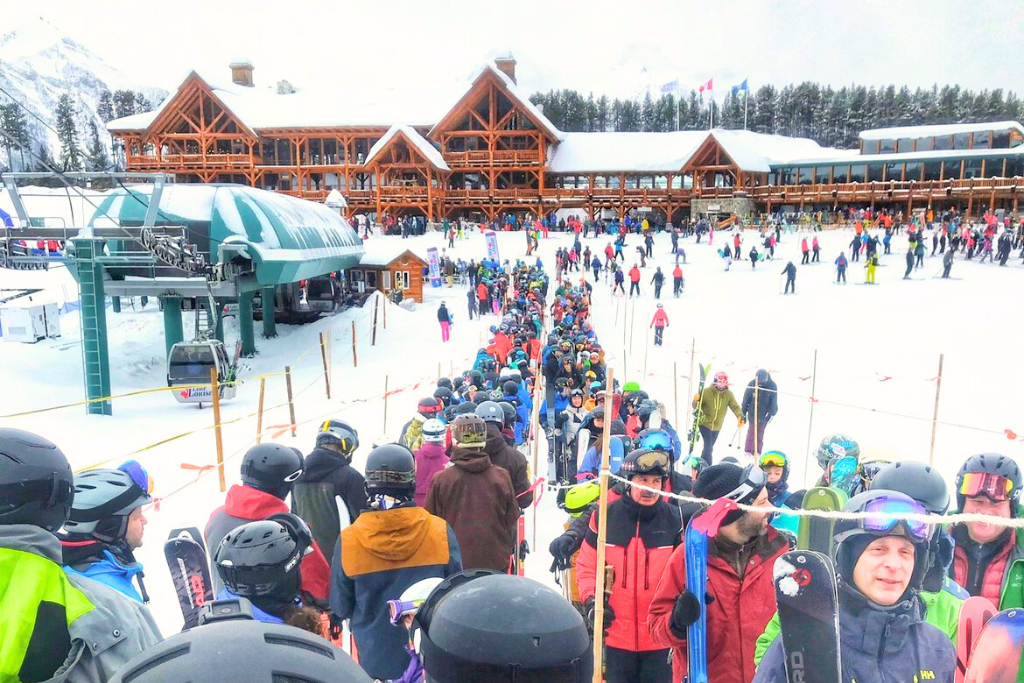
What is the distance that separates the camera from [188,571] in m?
2.96

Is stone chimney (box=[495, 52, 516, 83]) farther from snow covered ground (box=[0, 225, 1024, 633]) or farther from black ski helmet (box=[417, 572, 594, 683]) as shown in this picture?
black ski helmet (box=[417, 572, 594, 683])

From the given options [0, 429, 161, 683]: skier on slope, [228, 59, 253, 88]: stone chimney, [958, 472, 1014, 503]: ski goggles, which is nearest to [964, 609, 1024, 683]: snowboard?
[958, 472, 1014, 503]: ski goggles

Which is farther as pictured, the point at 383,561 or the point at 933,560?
the point at 383,561

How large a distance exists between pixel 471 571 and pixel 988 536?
242cm

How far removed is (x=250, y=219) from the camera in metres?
17.0

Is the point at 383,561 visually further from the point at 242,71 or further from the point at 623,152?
the point at 242,71

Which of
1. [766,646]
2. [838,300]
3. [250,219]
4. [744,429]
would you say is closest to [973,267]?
[838,300]

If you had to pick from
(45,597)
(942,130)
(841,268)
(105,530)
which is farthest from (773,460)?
(942,130)

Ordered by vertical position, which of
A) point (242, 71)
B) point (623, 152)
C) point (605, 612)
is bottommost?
point (605, 612)

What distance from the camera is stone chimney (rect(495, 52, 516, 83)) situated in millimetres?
50688

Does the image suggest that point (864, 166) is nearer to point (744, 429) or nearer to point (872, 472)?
point (744, 429)

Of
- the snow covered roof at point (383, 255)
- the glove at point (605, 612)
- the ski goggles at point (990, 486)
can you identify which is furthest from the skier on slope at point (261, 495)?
the snow covered roof at point (383, 255)

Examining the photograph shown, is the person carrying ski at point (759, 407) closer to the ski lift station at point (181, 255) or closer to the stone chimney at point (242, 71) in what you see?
the ski lift station at point (181, 255)

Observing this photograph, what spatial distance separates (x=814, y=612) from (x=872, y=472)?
2.36m
